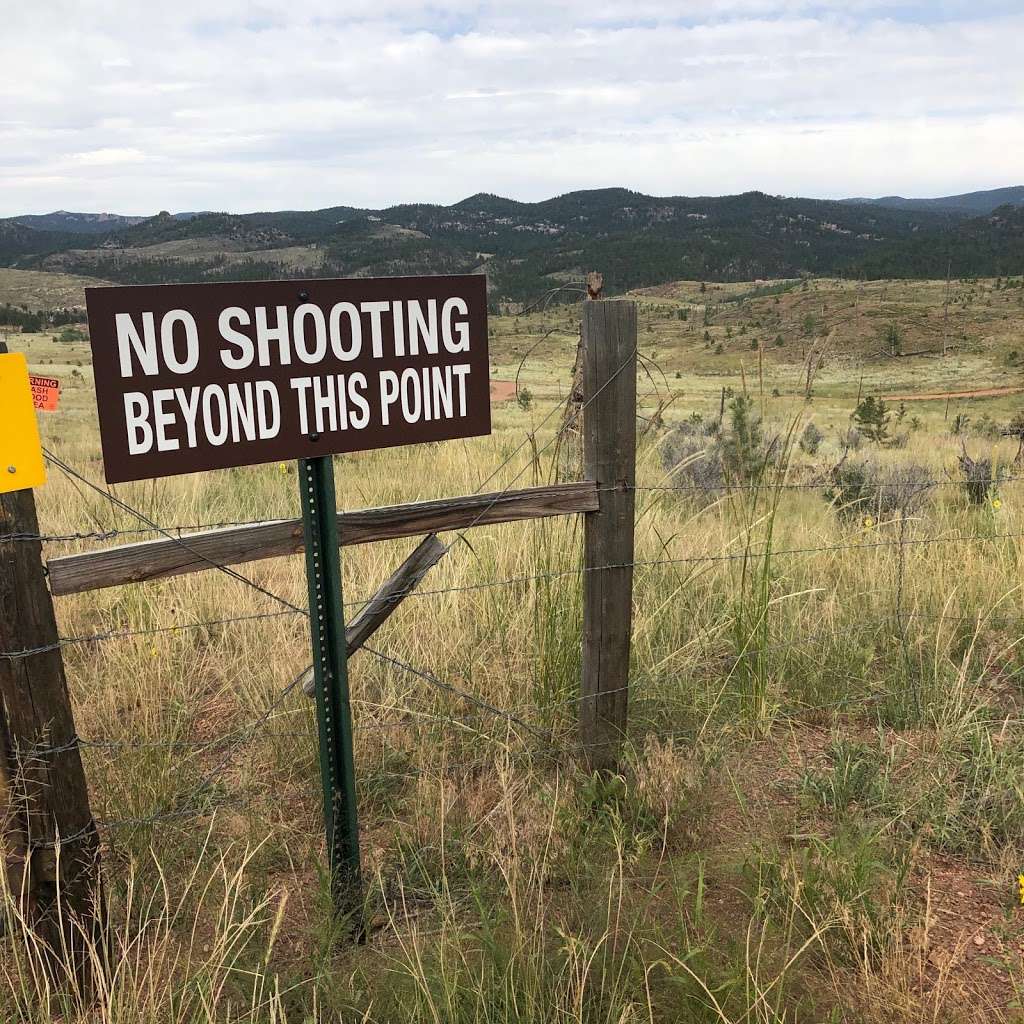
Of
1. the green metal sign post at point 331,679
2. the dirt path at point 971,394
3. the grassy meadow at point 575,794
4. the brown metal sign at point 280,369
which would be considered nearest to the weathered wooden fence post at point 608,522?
the grassy meadow at point 575,794

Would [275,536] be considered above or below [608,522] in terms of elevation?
above

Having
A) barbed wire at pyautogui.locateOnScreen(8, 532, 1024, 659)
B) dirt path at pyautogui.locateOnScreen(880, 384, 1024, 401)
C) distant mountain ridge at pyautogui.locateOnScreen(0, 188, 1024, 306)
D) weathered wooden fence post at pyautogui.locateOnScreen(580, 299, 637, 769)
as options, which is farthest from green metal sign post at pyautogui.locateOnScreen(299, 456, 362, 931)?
distant mountain ridge at pyautogui.locateOnScreen(0, 188, 1024, 306)

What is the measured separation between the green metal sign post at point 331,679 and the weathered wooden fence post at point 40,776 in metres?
0.64

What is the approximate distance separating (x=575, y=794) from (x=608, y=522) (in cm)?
98

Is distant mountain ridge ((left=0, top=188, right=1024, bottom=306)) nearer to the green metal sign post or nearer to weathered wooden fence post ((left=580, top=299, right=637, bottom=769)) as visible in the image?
weathered wooden fence post ((left=580, top=299, right=637, bottom=769))

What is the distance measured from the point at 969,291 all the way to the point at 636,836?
159 ft

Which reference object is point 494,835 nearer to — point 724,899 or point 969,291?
point 724,899

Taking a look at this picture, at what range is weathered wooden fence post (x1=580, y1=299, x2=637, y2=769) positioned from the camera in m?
3.17

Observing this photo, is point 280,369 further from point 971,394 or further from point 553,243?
point 553,243

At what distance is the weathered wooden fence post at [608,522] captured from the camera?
3170 mm

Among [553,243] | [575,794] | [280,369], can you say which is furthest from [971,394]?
[553,243]

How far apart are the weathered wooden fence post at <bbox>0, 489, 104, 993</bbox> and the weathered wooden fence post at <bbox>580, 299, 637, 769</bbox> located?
1.73 m

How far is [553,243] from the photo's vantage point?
100 metres

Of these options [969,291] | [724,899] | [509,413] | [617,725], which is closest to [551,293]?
[617,725]
